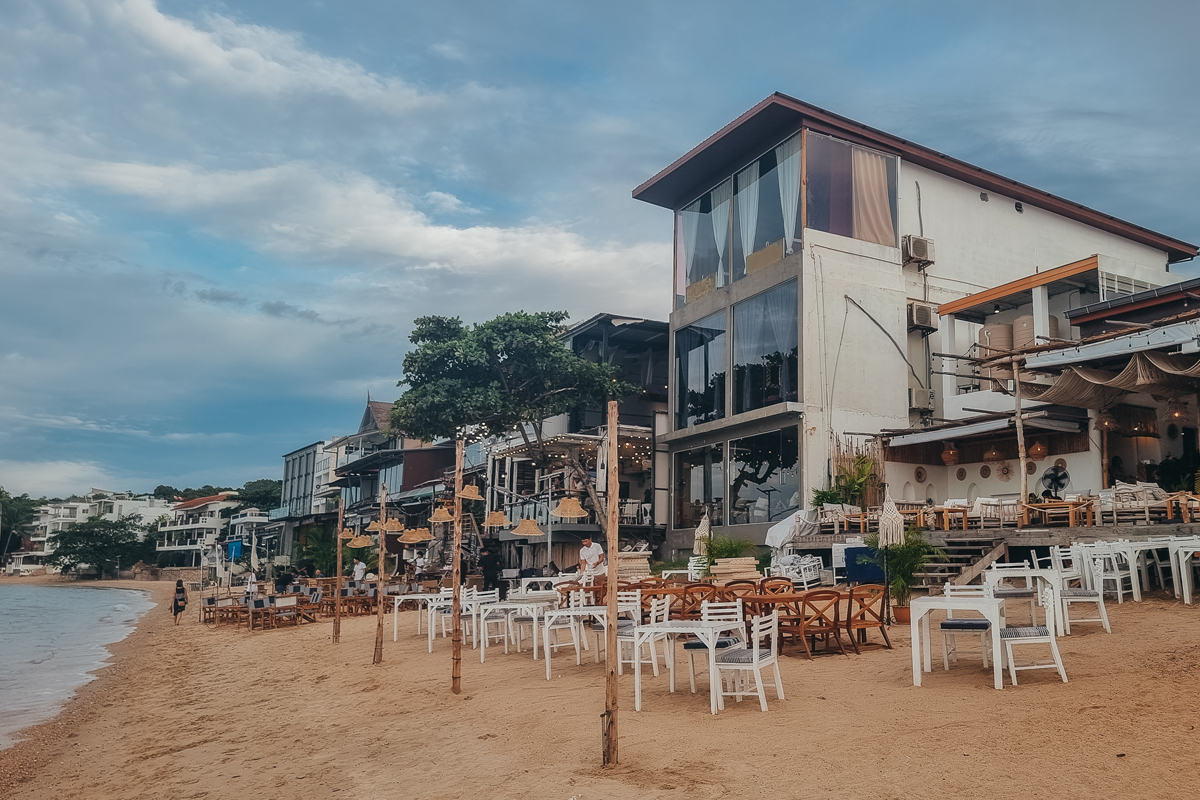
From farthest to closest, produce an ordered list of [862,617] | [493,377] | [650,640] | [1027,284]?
[493,377], [1027,284], [862,617], [650,640]

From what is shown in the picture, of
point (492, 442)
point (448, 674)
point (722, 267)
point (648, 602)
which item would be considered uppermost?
point (722, 267)

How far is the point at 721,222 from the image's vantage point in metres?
26.3

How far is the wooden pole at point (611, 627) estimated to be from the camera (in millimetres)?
6031

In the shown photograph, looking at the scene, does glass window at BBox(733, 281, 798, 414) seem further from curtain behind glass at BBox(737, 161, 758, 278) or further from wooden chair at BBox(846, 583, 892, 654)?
wooden chair at BBox(846, 583, 892, 654)

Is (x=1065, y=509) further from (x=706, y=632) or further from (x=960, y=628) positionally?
(x=706, y=632)

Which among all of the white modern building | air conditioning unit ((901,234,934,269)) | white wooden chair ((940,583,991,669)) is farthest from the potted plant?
air conditioning unit ((901,234,934,269))

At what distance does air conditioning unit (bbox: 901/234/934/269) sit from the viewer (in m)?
24.5

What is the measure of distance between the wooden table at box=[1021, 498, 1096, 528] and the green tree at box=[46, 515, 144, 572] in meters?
77.2

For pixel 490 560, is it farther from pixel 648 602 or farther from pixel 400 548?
pixel 400 548

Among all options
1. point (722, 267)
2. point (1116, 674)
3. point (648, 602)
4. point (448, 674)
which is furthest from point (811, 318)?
point (1116, 674)

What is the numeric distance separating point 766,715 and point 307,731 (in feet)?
14.9

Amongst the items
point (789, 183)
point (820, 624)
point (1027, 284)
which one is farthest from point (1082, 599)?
point (789, 183)

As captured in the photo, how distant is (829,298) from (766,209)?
3170 millimetres

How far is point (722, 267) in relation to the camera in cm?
2602
